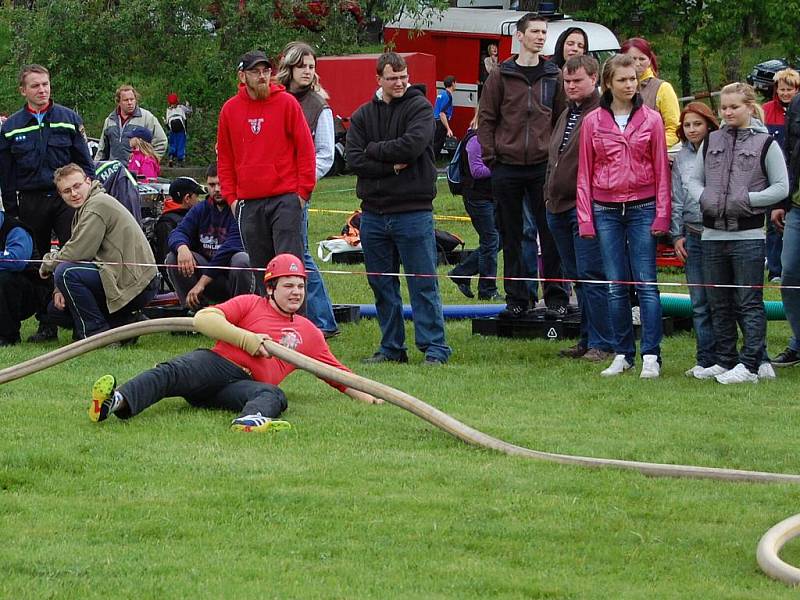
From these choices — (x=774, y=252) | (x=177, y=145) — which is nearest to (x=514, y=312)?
(x=774, y=252)

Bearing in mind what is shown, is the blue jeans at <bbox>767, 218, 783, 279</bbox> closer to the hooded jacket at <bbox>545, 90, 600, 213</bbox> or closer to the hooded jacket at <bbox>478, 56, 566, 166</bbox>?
the hooded jacket at <bbox>478, 56, 566, 166</bbox>

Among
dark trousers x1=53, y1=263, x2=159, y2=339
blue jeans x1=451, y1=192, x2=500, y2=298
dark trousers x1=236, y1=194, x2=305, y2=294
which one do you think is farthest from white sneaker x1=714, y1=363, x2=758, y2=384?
dark trousers x1=53, y1=263, x2=159, y2=339

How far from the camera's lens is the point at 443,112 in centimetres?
2867

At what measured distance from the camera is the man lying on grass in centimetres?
790

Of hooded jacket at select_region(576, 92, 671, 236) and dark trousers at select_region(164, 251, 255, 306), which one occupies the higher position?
hooded jacket at select_region(576, 92, 671, 236)

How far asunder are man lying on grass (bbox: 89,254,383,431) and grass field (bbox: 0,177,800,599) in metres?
0.15

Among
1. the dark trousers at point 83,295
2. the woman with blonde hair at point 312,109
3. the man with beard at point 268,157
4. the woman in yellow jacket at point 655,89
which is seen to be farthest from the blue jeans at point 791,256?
the dark trousers at point 83,295

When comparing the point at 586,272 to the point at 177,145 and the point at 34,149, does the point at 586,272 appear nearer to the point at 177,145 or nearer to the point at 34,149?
the point at 34,149

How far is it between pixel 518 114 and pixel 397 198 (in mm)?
1198

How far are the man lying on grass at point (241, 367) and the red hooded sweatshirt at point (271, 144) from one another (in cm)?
170

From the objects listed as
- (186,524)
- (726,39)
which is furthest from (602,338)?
(726,39)

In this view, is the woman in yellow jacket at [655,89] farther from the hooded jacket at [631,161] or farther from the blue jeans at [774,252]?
the blue jeans at [774,252]

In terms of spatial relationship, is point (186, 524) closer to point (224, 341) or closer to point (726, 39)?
point (224, 341)

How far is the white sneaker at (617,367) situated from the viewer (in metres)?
9.60
